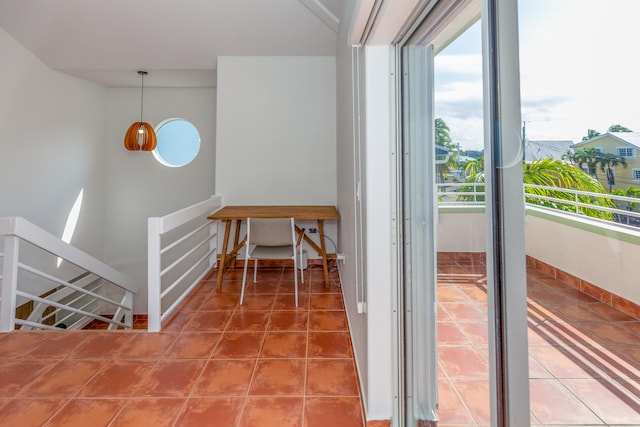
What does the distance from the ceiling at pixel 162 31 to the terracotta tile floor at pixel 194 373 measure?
285 cm

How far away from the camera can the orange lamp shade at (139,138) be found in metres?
4.22

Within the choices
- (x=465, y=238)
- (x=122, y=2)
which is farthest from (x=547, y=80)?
(x=122, y=2)

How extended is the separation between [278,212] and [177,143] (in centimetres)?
248

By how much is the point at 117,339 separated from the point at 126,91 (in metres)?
3.95

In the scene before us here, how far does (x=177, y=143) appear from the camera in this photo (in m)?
4.97

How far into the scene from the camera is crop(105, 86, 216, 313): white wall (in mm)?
4832

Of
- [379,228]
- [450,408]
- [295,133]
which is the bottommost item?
[450,408]

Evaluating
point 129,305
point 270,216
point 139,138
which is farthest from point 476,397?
point 139,138

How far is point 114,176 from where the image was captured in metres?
4.86

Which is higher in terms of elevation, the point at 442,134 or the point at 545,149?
the point at 442,134

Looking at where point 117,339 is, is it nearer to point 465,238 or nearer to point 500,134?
point 465,238

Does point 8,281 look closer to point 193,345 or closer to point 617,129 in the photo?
point 193,345

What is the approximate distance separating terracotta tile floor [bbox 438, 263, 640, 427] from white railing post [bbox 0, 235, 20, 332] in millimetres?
2875

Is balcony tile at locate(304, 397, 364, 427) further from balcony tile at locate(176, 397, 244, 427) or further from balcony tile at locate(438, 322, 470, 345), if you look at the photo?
balcony tile at locate(438, 322, 470, 345)
